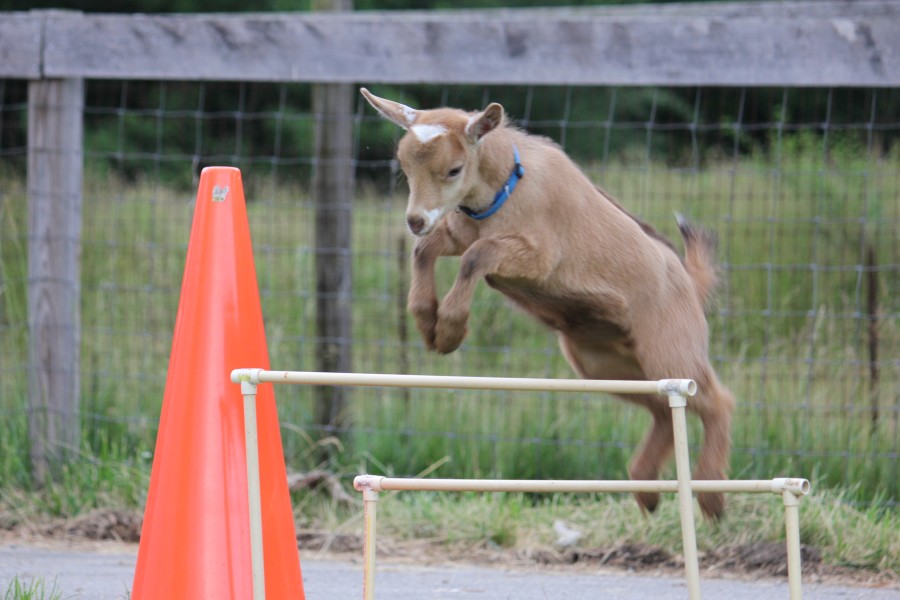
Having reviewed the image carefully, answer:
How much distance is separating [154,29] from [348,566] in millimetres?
2836

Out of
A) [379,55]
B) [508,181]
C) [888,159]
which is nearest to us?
[508,181]

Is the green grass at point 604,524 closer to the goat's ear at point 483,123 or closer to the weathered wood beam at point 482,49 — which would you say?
the weathered wood beam at point 482,49

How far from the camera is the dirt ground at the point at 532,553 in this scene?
4.39 m

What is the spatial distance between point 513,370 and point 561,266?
12.5ft

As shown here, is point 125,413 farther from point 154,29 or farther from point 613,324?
point 613,324

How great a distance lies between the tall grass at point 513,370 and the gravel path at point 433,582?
0.67m

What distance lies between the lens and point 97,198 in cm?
712

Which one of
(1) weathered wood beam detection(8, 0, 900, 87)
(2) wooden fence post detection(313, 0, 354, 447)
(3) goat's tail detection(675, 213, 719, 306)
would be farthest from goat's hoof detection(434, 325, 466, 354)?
Answer: (2) wooden fence post detection(313, 0, 354, 447)

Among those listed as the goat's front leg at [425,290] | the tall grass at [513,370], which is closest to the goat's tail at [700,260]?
the goat's front leg at [425,290]

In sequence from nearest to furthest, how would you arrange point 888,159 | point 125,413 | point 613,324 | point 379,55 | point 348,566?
point 613,324 < point 348,566 < point 379,55 < point 125,413 < point 888,159

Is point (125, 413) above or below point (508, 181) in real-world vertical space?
below

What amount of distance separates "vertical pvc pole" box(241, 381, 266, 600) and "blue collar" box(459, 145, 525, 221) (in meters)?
0.81

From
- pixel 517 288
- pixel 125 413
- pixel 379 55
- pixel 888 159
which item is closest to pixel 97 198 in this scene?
pixel 125 413

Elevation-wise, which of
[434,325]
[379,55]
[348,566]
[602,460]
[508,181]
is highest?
[379,55]
